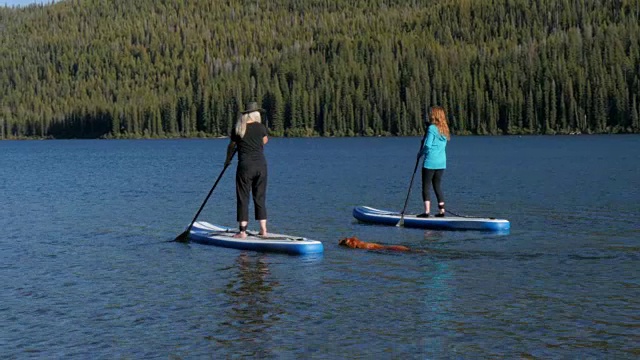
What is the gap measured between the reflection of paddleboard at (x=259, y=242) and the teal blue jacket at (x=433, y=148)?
599 cm

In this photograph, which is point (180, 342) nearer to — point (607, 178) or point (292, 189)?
point (292, 189)

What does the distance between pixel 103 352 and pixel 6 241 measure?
1551 centimetres

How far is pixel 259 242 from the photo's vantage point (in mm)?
25062

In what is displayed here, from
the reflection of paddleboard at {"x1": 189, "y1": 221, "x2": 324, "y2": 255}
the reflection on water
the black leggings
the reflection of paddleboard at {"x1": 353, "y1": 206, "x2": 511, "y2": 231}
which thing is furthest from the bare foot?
the reflection of paddleboard at {"x1": 353, "y1": 206, "x2": 511, "y2": 231}

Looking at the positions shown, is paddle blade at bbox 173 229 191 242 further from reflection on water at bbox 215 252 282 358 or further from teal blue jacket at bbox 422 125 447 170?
teal blue jacket at bbox 422 125 447 170

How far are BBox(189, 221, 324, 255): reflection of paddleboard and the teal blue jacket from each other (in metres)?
5.99

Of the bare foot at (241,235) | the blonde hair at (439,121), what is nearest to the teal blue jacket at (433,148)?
the blonde hair at (439,121)

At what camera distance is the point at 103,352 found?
14961mm

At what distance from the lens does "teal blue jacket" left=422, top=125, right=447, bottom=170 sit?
96.7ft

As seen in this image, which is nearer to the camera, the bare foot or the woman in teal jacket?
the bare foot

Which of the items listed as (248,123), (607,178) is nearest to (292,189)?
(607,178)

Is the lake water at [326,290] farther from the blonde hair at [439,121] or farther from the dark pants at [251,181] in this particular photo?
the blonde hair at [439,121]

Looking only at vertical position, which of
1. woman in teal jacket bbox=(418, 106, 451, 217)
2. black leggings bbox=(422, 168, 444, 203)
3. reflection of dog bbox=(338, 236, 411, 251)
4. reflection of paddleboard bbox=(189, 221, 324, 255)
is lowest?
reflection of dog bbox=(338, 236, 411, 251)

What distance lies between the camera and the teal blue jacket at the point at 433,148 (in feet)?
96.7
